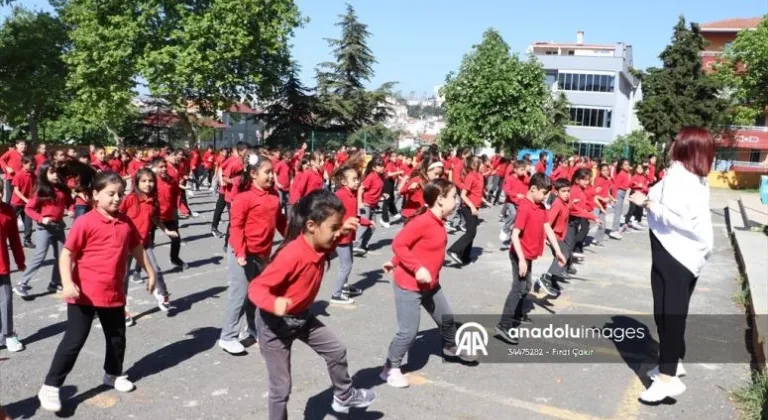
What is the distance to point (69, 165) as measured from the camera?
7.48 meters

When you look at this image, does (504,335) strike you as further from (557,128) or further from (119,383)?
(557,128)

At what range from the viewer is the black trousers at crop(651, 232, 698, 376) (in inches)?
184

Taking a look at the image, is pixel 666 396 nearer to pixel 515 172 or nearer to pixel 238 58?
pixel 515 172

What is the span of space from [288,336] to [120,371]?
5.58 feet

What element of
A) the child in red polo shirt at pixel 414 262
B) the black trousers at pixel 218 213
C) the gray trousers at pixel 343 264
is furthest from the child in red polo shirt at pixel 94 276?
the black trousers at pixel 218 213

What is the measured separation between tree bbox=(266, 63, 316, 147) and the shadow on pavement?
132 ft

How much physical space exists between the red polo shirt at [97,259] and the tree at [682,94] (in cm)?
4779

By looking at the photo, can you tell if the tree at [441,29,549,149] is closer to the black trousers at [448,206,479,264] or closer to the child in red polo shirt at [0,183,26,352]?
the black trousers at [448,206,479,264]

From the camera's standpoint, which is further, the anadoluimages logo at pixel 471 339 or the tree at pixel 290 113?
the tree at pixel 290 113

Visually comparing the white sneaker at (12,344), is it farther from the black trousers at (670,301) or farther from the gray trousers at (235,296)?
the black trousers at (670,301)

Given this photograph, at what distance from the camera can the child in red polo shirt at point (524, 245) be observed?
5.93 m

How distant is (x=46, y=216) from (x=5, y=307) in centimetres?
221

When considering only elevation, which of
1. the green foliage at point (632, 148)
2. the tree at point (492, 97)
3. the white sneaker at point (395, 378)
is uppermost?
the tree at point (492, 97)

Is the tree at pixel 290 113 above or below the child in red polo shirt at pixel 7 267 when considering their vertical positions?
above
